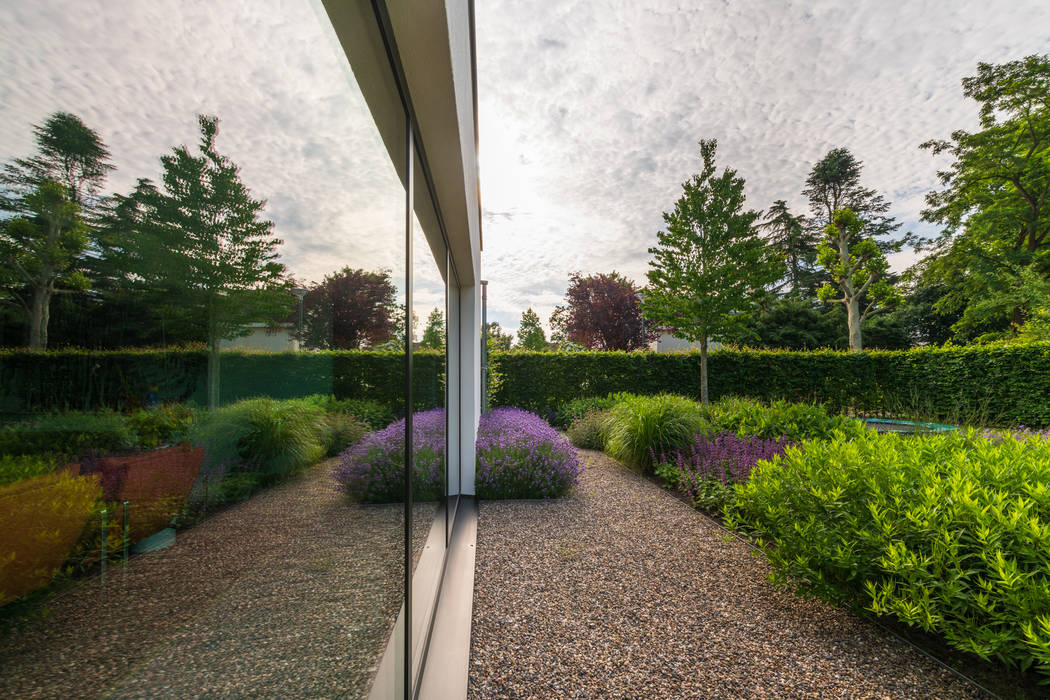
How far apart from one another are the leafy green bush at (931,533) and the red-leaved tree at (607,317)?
1609 cm

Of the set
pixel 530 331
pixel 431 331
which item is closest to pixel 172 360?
pixel 431 331

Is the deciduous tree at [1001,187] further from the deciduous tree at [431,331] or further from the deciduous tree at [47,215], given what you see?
the deciduous tree at [47,215]

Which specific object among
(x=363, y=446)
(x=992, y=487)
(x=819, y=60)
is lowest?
(x=992, y=487)

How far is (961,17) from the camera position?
9.19m

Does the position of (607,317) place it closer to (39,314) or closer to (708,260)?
(708,260)

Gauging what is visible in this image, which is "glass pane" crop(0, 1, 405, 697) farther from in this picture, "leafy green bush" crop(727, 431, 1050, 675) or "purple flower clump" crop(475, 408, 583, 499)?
"purple flower clump" crop(475, 408, 583, 499)

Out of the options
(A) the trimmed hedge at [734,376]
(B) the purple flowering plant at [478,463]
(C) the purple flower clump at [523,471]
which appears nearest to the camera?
(B) the purple flowering plant at [478,463]

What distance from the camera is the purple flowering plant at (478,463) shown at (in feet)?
3.59

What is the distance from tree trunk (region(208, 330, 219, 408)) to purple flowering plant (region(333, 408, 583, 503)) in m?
0.47

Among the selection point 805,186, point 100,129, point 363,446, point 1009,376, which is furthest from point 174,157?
point 805,186

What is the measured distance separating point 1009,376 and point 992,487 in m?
10.6

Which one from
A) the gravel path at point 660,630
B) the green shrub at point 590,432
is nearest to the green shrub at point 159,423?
the gravel path at point 660,630

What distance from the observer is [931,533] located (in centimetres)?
211

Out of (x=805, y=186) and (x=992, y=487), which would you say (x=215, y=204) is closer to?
(x=992, y=487)
